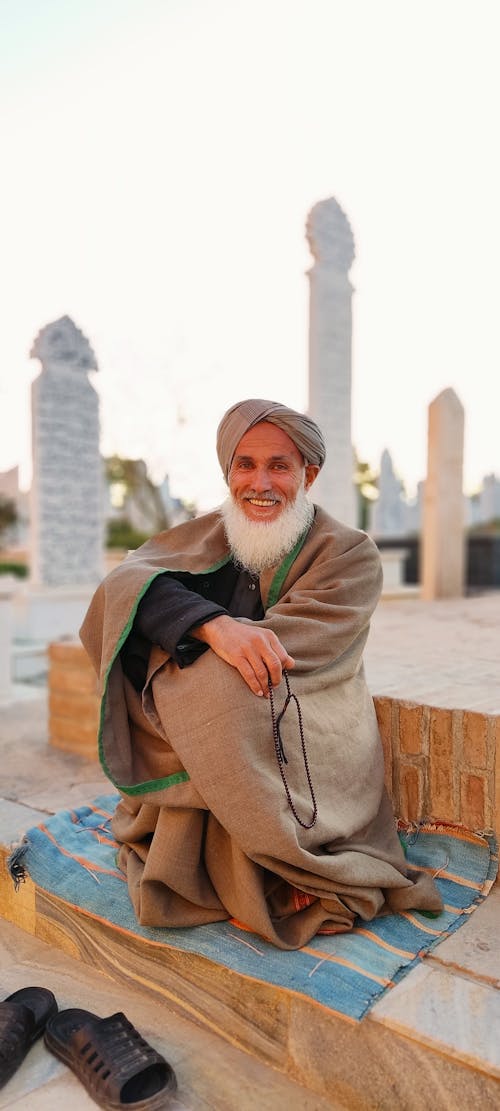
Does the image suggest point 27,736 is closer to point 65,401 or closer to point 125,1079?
point 125,1079

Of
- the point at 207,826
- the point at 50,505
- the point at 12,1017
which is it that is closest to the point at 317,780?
the point at 207,826

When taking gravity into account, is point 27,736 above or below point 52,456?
below

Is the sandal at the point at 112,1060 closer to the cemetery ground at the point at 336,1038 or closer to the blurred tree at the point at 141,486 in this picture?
the cemetery ground at the point at 336,1038

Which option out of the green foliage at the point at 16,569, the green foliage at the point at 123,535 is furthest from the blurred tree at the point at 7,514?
the green foliage at the point at 16,569

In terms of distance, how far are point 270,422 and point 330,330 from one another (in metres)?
7.96

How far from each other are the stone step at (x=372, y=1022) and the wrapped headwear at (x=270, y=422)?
134cm

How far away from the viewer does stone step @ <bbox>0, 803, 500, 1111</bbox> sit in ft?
4.89

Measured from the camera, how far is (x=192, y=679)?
76.4 inches

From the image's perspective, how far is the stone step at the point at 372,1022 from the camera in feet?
4.89

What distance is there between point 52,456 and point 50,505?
2.02ft

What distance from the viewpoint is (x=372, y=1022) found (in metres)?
1.58

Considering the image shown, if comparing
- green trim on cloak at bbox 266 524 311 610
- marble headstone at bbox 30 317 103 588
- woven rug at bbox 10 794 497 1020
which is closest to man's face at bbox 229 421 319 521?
green trim on cloak at bbox 266 524 311 610

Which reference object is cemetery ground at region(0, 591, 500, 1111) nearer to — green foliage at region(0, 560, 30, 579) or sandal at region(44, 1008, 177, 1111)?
sandal at region(44, 1008, 177, 1111)

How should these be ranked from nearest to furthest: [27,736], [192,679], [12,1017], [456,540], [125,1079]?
[125,1079] < [12,1017] < [192,679] < [27,736] < [456,540]
